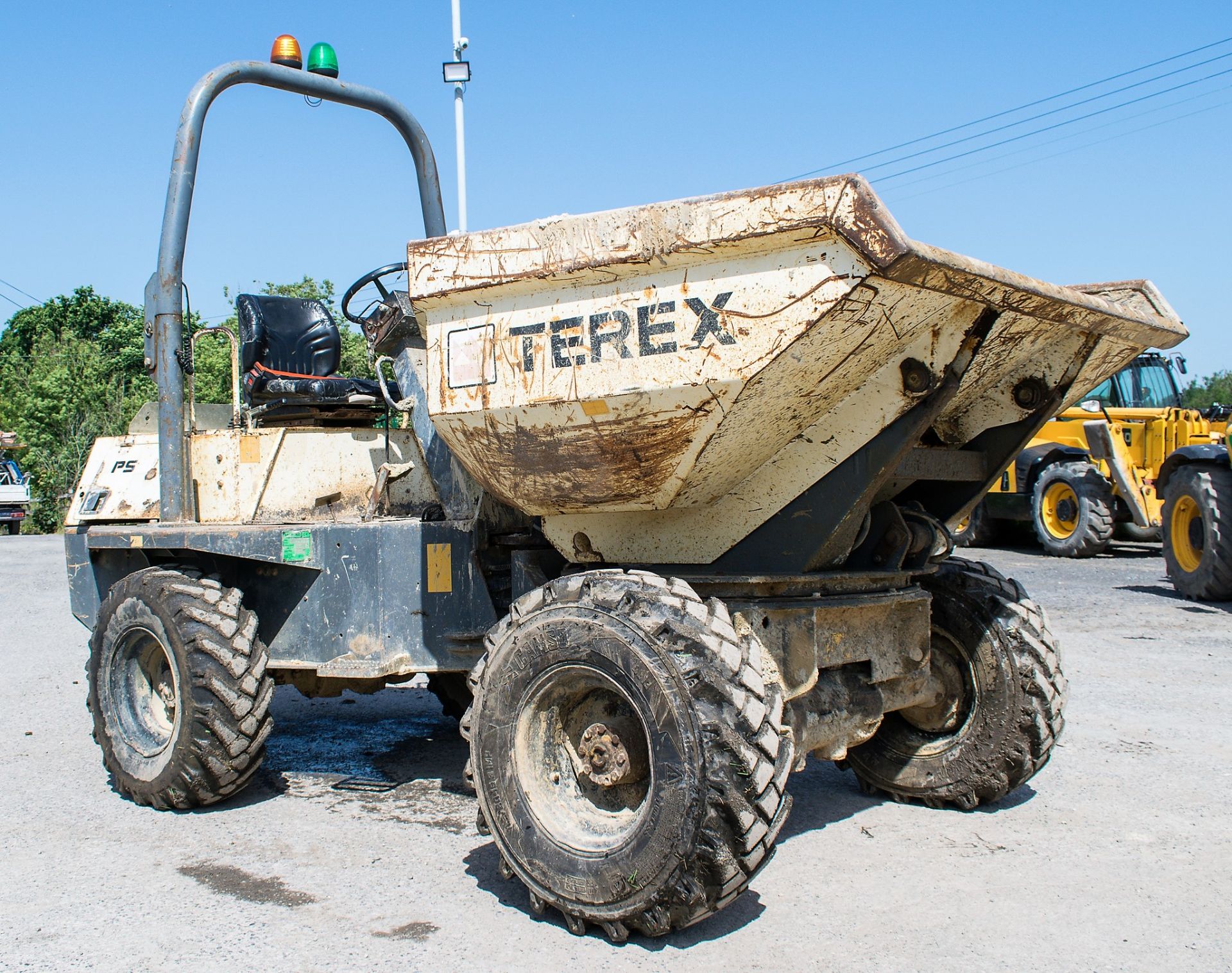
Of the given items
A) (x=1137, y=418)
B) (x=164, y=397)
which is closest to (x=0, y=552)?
(x=164, y=397)

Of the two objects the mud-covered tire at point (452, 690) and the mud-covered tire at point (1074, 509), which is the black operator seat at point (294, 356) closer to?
the mud-covered tire at point (452, 690)

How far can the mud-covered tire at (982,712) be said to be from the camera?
435 cm

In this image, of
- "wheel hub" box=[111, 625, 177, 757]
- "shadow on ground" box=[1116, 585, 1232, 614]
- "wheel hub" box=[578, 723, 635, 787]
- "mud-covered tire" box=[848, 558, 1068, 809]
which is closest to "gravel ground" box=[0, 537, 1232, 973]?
"mud-covered tire" box=[848, 558, 1068, 809]

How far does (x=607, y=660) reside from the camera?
3.33m

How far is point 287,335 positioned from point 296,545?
151 centimetres

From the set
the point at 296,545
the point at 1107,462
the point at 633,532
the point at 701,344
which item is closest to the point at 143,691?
the point at 296,545

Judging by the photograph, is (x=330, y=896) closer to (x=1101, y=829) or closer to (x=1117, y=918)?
(x=1117, y=918)

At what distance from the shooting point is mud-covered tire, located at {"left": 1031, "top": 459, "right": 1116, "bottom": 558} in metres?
14.5

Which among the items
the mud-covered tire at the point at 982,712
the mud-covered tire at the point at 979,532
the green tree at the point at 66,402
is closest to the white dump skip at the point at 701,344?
the mud-covered tire at the point at 982,712

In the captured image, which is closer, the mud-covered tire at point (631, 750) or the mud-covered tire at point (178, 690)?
the mud-covered tire at point (631, 750)

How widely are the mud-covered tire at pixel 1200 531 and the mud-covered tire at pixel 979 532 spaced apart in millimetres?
5450

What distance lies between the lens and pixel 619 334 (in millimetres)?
3385

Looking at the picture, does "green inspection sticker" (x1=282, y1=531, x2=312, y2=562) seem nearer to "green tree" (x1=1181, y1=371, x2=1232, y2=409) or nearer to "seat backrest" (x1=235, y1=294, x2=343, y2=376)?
"seat backrest" (x1=235, y1=294, x2=343, y2=376)

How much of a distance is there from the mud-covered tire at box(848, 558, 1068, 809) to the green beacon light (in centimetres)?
357
